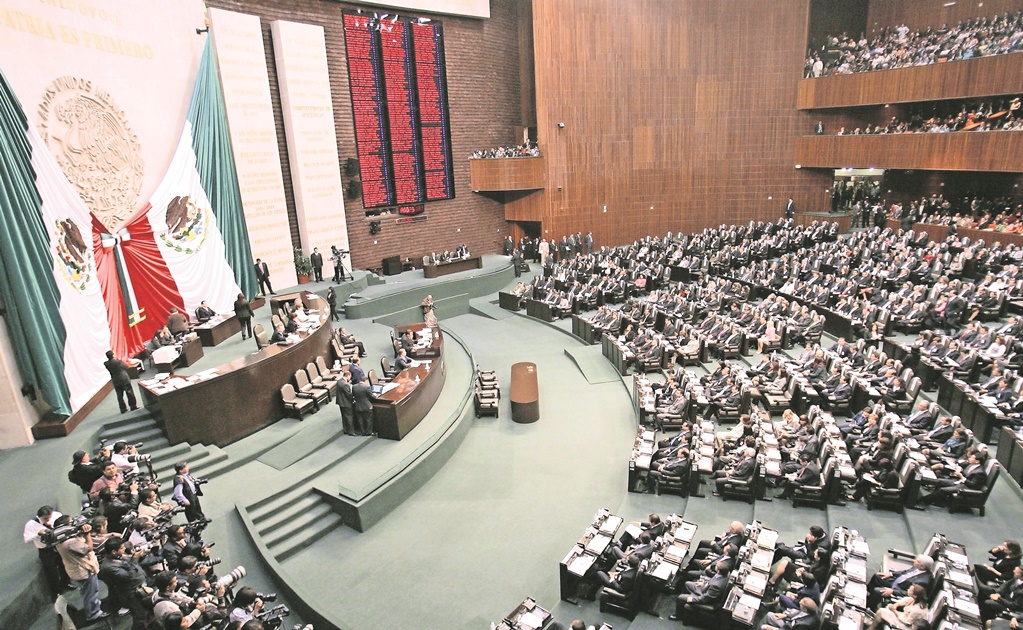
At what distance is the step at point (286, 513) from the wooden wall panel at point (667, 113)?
16.6 m

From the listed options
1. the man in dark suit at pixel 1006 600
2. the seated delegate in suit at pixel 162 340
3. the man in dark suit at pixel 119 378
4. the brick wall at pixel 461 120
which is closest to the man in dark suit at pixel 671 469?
the man in dark suit at pixel 1006 600

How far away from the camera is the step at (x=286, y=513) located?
7520 millimetres

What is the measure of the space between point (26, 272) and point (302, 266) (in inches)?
378

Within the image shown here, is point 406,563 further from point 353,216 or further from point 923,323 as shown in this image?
point 353,216

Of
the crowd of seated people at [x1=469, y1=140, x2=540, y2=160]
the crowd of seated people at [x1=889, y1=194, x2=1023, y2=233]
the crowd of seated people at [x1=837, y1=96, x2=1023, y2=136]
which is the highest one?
the crowd of seated people at [x1=837, y1=96, x2=1023, y2=136]

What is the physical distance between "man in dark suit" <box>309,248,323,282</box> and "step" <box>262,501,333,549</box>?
10980mm

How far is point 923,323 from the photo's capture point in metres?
12.4

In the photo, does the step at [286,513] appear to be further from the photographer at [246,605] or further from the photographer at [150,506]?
the photographer at [246,605]

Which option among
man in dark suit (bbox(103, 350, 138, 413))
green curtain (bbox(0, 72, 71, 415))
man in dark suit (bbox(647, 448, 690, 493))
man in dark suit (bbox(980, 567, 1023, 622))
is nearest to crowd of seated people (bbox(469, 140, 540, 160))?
green curtain (bbox(0, 72, 71, 415))

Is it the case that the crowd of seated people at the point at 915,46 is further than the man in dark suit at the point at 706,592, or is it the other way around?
the crowd of seated people at the point at 915,46

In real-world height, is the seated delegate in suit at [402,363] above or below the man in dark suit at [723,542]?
above

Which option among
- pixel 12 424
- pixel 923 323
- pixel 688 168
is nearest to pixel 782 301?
pixel 923 323

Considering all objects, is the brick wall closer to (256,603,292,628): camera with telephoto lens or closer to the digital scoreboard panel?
the digital scoreboard panel

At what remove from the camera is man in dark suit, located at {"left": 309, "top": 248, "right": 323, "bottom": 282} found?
58.3 ft
